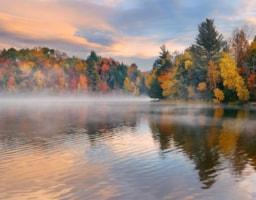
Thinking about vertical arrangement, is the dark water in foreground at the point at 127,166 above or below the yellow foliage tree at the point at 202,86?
below

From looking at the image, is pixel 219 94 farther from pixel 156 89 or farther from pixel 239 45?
pixel 156 89

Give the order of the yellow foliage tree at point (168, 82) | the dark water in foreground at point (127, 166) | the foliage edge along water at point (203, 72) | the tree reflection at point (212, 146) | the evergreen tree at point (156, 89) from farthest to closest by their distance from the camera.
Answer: the evergreen tree at point (156, 89), the yellow foliage tree at point (168, 82), the foliage edge along water at point (203, 72), the tree reflection at point (212, 146), the dark water in foreground at point (127, 166)

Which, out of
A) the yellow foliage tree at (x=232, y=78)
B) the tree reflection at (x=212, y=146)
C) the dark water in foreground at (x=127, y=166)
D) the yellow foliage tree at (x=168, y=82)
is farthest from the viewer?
the yellow foliage tree at (x=168, y=82)

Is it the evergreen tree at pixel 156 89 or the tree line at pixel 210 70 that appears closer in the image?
the tree line at pixel 210 70

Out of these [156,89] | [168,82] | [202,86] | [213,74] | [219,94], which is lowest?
[219,94]

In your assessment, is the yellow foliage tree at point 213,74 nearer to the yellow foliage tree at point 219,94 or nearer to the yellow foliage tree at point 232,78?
the yellow foliage tree at point 219,94

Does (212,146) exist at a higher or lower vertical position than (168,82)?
lower

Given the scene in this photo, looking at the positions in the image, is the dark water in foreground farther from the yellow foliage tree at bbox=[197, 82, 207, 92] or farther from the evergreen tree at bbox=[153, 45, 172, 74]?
the evergreen tree at bbox=[153, 45, 172, 74]

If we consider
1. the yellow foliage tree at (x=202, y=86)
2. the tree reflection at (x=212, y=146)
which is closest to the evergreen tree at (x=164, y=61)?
the yellow foliage tree at (x=202, y=86)

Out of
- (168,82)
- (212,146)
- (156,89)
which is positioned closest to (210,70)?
(168,82)

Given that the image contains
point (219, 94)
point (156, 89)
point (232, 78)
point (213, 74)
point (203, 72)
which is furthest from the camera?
point (156, 89)

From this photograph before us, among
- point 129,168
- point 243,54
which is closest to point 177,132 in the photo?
point 129,168

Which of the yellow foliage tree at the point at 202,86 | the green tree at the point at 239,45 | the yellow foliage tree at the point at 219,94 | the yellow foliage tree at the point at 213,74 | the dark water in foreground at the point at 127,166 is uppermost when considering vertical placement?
the green tree at the point at 239,45

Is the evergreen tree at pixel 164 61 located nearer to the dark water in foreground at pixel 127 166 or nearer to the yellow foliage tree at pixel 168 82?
the yellow foliage tree at pixel 168 82
